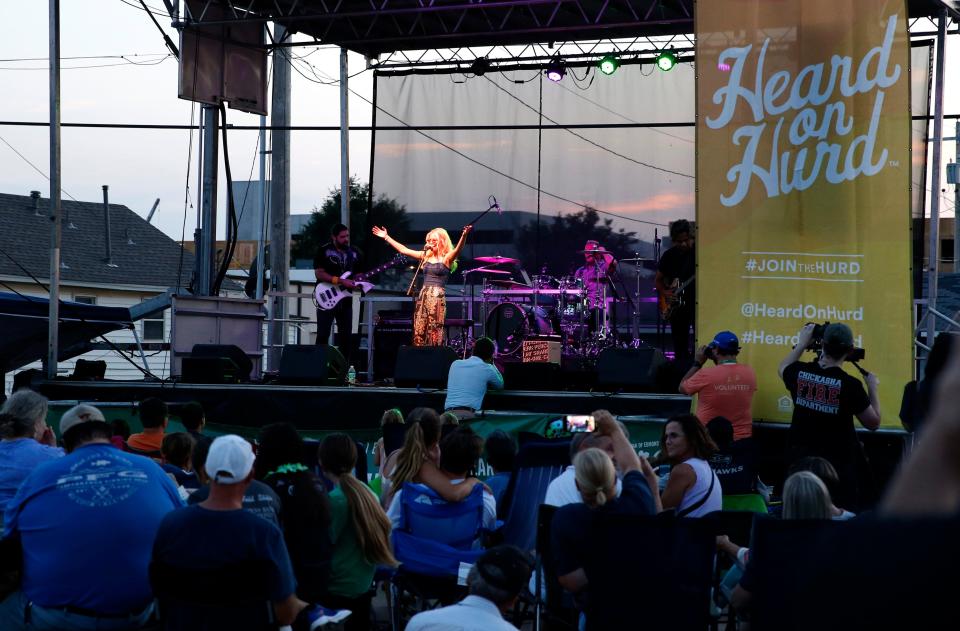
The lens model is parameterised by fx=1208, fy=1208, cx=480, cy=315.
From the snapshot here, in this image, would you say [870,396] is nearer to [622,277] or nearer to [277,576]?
[277,576]

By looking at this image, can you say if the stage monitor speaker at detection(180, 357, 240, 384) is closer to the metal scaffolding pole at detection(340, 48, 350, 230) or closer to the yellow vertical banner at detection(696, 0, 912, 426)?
the metal scaffolding pole at detection(340, 48, 350, 230)

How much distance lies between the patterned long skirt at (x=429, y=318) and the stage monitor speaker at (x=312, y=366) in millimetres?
1757

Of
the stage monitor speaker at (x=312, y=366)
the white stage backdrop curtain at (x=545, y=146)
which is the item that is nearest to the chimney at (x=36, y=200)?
the white stage backdrop curtain at (x=545, y=146)

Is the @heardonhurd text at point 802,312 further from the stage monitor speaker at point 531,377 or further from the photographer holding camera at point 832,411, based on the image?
the stage monitor speaker at point 531,377

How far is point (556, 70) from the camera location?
706 inches

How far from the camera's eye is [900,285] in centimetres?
840

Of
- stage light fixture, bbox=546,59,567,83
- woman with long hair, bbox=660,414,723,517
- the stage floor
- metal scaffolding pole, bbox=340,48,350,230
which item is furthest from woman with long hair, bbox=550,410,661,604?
stage light fixture, bbox=546,59,567,83

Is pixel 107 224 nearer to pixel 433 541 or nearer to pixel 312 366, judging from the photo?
pixel 312 366

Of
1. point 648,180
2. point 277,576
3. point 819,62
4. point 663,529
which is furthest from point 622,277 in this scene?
point 277,576

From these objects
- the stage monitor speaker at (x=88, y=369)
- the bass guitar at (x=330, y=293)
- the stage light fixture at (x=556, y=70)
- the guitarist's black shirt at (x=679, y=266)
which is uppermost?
the stage light fixture at (x=556, y=70)

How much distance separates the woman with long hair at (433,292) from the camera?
14.2m

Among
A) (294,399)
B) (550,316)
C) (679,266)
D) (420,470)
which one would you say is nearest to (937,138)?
(679,266)

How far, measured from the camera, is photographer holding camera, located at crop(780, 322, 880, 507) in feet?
23.2

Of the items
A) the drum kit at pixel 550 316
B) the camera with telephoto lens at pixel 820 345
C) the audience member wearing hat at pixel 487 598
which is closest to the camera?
the audience member wearing hat at pixel 487 598
